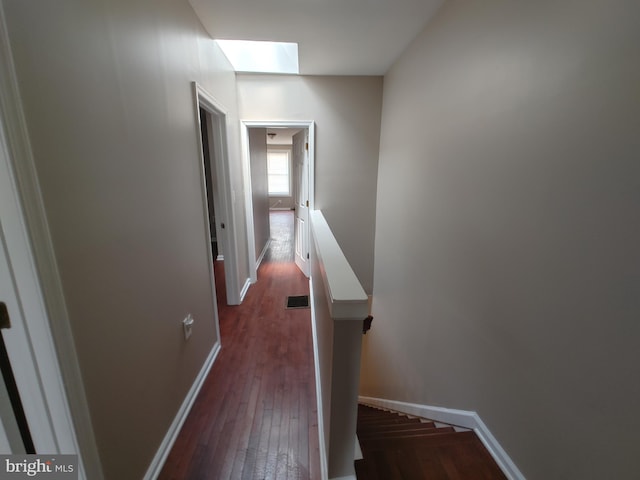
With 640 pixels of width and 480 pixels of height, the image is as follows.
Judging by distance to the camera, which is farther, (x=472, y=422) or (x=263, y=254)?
(x=263, y=254)

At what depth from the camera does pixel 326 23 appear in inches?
76.7

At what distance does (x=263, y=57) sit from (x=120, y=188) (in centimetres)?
245

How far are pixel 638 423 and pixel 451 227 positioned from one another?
1104mm

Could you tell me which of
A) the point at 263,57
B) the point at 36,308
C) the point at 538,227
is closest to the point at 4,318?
the point at 36,308

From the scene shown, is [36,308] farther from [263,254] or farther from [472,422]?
[263,254]

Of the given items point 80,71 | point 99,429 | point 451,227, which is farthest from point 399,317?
point 80,71

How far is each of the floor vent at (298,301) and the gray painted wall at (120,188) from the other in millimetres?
1363

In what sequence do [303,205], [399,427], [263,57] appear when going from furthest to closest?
[303,205]
[263,57]
[399,427]

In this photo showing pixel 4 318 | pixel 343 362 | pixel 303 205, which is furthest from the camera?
pixel 303 205

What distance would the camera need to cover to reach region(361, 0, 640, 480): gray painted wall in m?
0.74

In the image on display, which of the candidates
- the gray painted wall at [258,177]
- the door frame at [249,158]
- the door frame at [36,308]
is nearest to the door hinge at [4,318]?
the door frame at [36,308]

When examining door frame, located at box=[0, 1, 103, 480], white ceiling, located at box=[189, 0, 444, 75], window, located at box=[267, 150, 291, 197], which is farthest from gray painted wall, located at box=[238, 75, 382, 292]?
window, located at box=[267, 150, 291, 197]

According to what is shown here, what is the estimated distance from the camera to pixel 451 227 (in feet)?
5.40

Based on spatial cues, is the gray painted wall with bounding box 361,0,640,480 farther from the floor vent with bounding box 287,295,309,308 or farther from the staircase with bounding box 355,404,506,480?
the floor vent with bounding box 287,295,309,308
